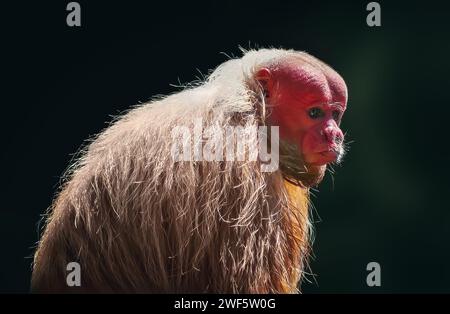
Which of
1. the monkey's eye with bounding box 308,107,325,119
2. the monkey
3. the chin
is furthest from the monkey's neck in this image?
the monkey's eye with bounding box 308,107,325,119

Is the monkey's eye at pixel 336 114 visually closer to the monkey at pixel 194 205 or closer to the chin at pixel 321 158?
the monkey at pixel 194 205

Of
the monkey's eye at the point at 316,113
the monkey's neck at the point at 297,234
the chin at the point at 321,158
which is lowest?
the monkey's neck at the point at 297,234

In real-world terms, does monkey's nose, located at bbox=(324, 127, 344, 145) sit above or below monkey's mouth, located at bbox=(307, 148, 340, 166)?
above

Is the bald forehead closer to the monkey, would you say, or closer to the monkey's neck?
the monkey

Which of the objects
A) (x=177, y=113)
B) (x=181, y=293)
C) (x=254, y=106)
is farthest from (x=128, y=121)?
(x=181, y=293)

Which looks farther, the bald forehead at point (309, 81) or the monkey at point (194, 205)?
the bald forehead at point (309, 81)

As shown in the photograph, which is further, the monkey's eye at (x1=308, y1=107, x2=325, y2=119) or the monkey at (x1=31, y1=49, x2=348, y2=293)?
the monkey's eye at (x1=308, y1=107, x2=325, y2=119)

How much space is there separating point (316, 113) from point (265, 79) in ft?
0.69

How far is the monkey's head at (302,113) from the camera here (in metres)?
2.96

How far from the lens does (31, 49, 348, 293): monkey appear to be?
2779mm

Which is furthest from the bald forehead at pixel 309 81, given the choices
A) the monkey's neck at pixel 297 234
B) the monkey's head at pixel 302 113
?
the monkey's neck at pixel 297 234

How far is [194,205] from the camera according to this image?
110 inches

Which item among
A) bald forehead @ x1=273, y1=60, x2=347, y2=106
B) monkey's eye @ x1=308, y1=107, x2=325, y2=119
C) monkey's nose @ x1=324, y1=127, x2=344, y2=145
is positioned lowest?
monkey's nose @ x1=324, y1=127, x2=344, y2=145

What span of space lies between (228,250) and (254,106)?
1.64 ft
